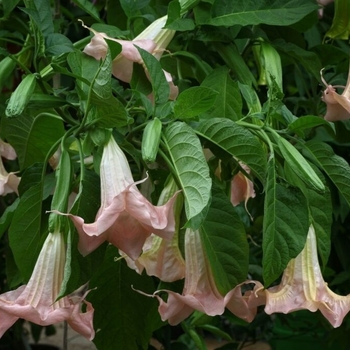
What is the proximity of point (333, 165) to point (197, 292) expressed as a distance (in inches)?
8.1

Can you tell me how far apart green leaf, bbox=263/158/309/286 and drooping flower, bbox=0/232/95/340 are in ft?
0.59

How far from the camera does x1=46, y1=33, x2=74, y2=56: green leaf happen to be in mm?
901

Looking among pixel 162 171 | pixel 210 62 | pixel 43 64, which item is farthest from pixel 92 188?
pixel 210 62

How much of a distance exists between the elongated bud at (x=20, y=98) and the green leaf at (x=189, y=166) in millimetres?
139

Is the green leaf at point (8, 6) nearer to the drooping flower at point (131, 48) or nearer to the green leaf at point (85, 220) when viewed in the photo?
the drooping flower at point (131, 48)

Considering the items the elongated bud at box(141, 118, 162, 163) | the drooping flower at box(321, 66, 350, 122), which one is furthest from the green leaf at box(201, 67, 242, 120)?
the elongated bud at box(141, 118, 162, 163)

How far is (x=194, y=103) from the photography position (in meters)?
0.76

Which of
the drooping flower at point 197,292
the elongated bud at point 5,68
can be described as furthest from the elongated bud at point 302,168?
the elongated bud at point 5,68

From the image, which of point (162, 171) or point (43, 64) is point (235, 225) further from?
point (43, 64)

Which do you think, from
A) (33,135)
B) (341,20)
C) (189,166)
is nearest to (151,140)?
(189,166)

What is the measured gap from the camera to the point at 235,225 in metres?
0.80

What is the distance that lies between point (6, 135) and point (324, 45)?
1.60 feet

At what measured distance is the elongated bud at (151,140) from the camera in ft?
2.25

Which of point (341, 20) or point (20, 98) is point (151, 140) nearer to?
point (20, 98)
